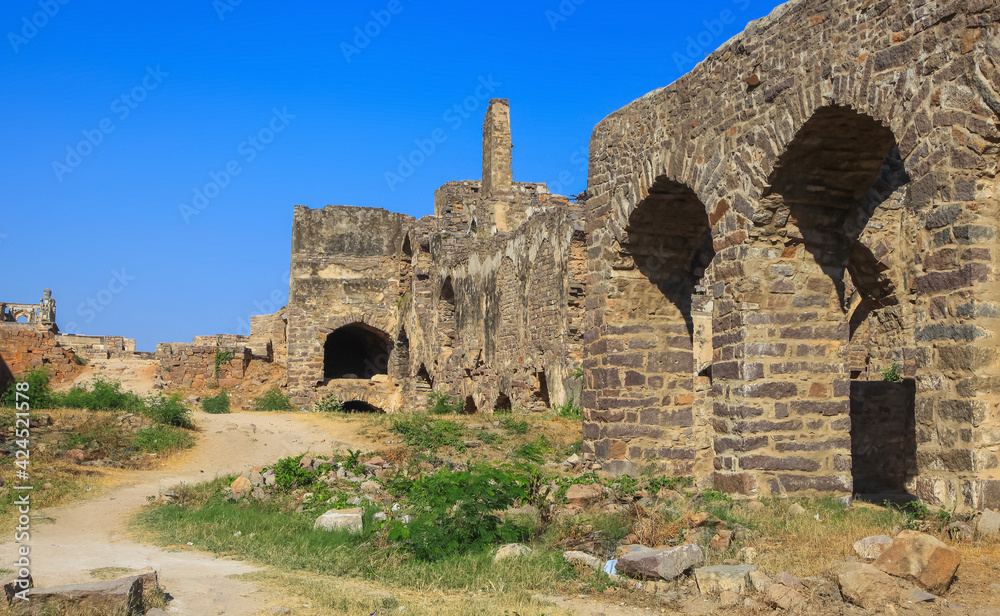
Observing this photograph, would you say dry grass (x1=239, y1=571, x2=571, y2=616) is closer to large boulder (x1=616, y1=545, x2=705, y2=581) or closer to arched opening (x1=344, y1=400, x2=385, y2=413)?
large boulder (x1=616, y1=545, x2=705, y2=581)

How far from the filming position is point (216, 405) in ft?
66.6

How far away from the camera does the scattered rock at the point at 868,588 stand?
16.3ft

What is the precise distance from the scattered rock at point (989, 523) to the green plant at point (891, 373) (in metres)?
7.37

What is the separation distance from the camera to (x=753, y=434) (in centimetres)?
796

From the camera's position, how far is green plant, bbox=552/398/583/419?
14.6 meters

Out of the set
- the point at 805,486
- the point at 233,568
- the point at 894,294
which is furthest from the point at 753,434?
the point at 894,294

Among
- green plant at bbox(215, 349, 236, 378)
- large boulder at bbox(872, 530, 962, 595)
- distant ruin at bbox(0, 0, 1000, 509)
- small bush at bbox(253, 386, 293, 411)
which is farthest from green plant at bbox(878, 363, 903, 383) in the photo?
green plant at bbox(215, 349, 236, 378)

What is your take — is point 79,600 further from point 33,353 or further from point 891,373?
point 33,353

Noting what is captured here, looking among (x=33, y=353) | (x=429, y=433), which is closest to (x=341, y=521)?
(x=429, y=433)

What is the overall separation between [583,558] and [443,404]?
1415cm

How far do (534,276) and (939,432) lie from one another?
35.9ft

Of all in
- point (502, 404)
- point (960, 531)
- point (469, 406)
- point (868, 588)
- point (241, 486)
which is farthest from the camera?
point (469, 406)

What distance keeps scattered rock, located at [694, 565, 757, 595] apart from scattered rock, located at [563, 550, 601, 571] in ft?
2.38

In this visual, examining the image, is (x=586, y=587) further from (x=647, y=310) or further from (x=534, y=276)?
(x=534, y=276)
